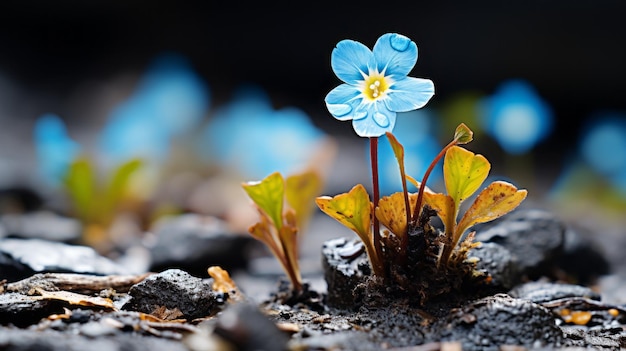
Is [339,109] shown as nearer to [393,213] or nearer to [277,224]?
[393,213]

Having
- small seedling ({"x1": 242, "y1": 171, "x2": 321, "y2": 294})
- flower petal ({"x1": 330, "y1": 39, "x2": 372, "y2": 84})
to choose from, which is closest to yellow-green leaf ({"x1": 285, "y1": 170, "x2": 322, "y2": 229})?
small seedling ({"x1": 242, "y1": 171, "x2": 321, "y2": 294})

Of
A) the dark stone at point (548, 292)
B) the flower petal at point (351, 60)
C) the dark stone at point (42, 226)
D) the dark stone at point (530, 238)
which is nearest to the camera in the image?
the flower petal at point (351, 60)

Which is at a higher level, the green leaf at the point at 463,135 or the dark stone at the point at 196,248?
the dark stone at the point at 196,248

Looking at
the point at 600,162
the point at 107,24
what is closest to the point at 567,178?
the point at 600,162

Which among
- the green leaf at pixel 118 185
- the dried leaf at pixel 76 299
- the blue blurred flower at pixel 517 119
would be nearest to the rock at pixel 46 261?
the dried leaf at pixel 76 299

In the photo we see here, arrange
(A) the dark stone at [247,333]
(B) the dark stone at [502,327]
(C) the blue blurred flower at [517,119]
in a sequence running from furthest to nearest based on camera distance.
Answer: (C) the blue blurred flower at [517,119]
(B) the dark stone at [502,327]
(A) the dark stone at [247,333]

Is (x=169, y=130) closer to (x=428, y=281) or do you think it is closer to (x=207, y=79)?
(x=207, y=79)

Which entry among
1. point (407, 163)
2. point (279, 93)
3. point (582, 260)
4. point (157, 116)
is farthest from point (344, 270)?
point (279, 93)

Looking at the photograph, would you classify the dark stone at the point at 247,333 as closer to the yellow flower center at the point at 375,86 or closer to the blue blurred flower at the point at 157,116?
the yellow flower center at the point at 375,86

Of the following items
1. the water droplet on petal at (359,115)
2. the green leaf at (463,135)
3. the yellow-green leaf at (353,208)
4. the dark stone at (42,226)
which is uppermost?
the dark stone at (42,226)
